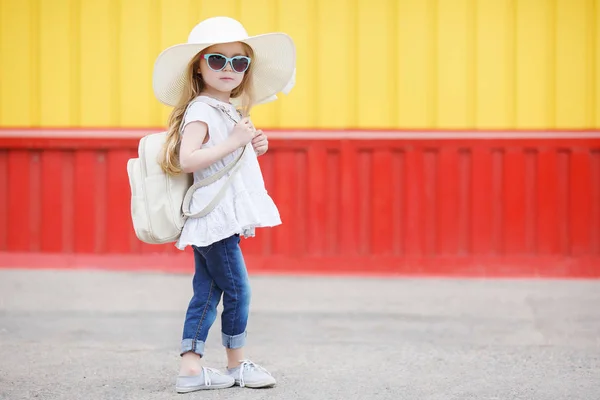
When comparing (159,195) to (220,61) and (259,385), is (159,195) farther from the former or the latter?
(259,385)

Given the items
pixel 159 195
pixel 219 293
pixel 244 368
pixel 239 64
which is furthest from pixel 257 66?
pixel 244 368

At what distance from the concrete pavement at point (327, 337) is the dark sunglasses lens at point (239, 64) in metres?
1.21

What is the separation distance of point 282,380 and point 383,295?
2.23 m

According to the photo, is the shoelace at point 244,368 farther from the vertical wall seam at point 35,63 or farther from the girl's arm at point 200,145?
the vertical wall seam at point 35,63

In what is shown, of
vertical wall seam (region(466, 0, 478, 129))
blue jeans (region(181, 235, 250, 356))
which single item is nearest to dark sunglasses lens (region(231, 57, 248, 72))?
blue jeans (region(181, 235, 250, 356))

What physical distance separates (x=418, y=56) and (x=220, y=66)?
3502mm

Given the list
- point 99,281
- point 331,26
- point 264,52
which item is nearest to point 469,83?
point 331,26

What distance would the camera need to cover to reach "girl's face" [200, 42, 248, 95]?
3.66m

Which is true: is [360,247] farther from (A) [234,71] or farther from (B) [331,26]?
(A) [234,71]

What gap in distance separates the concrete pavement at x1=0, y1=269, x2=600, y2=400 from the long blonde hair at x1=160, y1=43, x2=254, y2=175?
2.87ft

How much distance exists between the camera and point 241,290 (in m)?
3.78

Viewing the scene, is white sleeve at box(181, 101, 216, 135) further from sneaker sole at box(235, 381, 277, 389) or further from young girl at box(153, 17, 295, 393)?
sneaker sole at box(235, 381, 277, 389)

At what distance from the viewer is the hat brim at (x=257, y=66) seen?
370 centimetres

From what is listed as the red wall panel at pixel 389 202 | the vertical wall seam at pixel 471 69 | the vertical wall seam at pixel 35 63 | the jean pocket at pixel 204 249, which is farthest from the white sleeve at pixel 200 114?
the vertical wall seam at pixel 35 63
